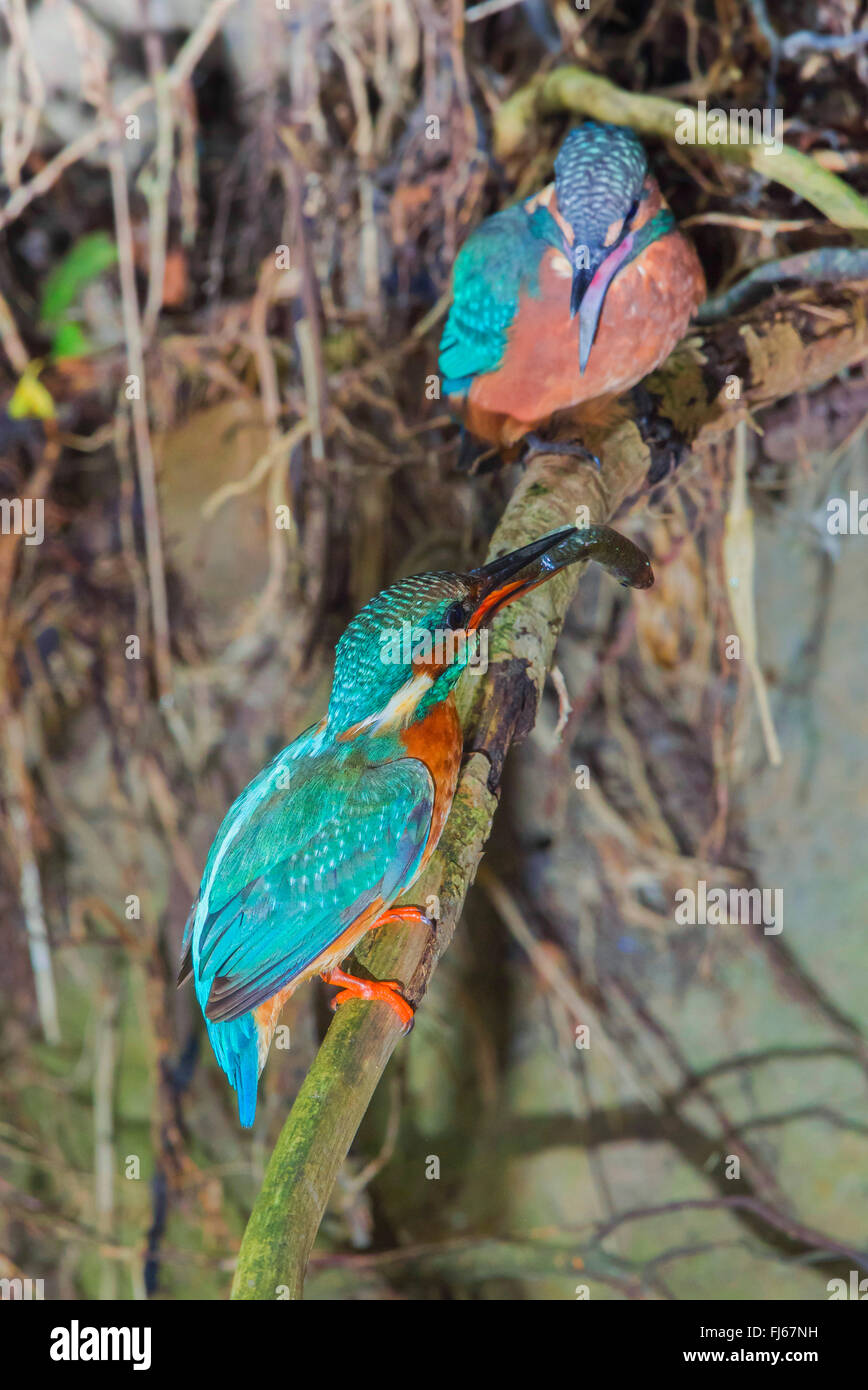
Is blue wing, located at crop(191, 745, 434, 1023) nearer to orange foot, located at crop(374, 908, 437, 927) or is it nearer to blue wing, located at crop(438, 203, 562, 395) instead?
orange foot, located at crop(374, 908, 437, 927)

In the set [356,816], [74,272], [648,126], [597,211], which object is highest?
[74,272]

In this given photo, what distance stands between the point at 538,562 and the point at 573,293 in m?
0.55

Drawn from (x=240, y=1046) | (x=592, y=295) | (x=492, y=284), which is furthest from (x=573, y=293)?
(x=240, y=1046)

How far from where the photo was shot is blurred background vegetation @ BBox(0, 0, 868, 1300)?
2.34 m

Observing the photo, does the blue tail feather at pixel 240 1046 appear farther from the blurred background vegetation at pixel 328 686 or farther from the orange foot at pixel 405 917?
the blurred background vegetation at pixel 328 686

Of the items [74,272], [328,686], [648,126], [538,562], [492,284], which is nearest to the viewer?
[538,562]

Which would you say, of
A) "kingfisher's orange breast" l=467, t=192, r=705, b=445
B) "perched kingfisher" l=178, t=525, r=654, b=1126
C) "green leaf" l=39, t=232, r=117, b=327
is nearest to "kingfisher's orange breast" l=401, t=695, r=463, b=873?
"perched kingfisher" l=178, t=525, r=654, b=1126

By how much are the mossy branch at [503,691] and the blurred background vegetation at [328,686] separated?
0.41 m

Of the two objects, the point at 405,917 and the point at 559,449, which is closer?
the point at 405,917

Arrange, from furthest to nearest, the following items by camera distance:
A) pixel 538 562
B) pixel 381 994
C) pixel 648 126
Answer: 1. pixel 648 126
2. pixel 538 562
3. pixel 381 994

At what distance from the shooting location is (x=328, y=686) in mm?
2473

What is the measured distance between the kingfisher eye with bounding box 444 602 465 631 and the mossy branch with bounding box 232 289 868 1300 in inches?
5.3

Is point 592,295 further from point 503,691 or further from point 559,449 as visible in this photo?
point 503,691

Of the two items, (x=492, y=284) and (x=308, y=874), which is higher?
(x=492, y=284)
